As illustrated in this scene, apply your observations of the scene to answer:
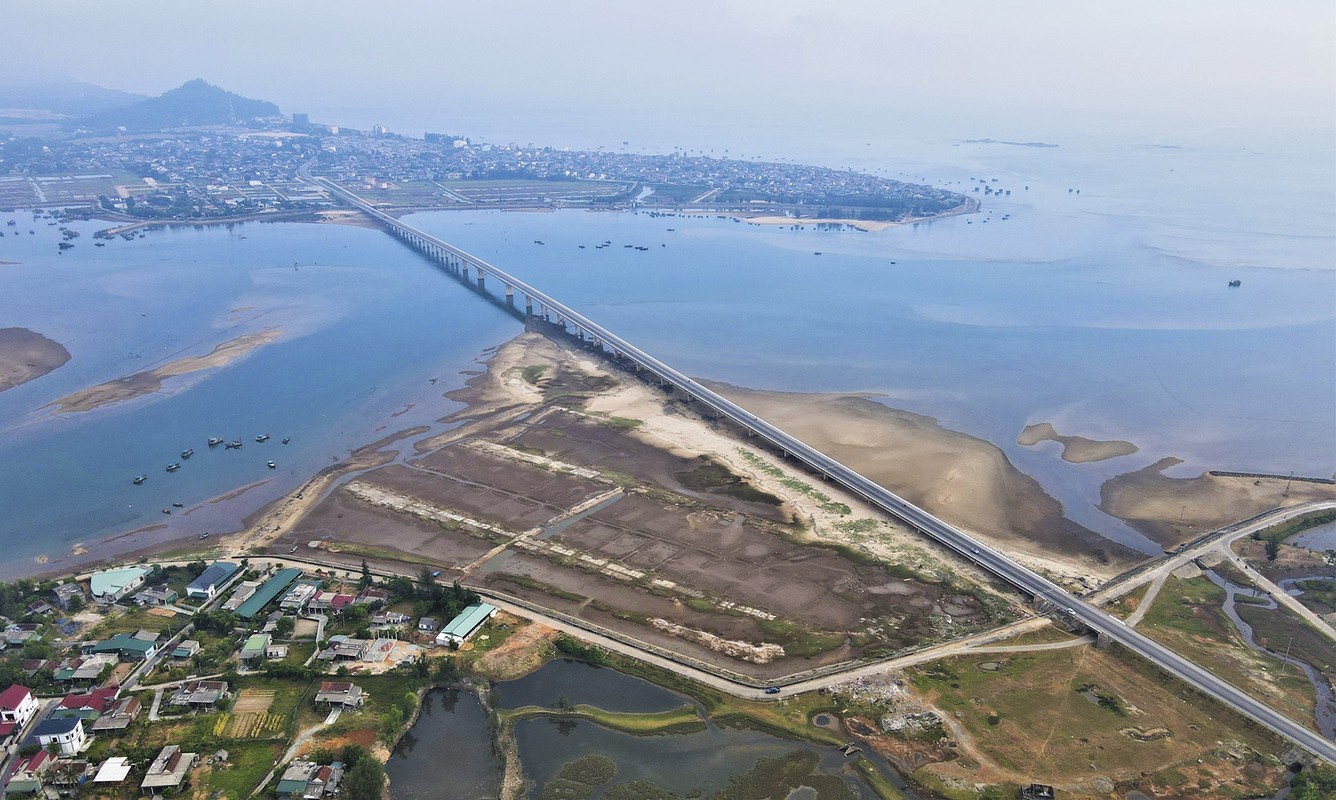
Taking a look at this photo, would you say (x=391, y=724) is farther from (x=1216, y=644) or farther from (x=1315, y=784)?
(x=1216, y=644)

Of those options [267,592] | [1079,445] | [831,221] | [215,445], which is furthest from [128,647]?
[831,221]

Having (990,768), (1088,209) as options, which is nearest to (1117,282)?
(1088,209)

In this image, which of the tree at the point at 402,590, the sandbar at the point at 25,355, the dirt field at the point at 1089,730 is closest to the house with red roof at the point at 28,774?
the tree at the point at 402,590

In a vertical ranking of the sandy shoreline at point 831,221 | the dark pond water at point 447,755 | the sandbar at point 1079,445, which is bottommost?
the dark pond water at point 447,755

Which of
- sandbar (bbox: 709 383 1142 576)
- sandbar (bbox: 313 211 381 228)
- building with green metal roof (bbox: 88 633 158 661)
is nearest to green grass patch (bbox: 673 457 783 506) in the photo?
sandbar (bbox: 709 383 1142 576)

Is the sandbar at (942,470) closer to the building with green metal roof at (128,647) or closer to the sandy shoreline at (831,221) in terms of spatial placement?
the building with green metal roof at (128,647)

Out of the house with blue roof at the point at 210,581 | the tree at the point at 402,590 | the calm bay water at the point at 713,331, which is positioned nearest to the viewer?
the house with blue roof at the point at 210,581
